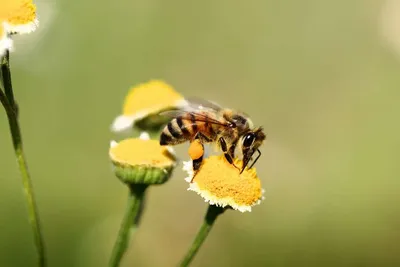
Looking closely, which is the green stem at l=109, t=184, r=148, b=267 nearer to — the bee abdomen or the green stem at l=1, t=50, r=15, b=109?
the bee abdomen

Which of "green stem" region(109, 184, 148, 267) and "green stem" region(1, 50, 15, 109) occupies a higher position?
"green stem" region(1, 50, 15, 109)

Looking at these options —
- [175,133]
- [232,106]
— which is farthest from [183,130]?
[232,106]

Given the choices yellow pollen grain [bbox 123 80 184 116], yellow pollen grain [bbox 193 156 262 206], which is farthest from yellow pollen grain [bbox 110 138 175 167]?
yellow pollen grain [bbox 123 80 184 116]

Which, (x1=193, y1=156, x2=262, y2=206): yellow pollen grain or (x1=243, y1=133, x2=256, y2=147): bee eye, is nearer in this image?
(x1=193, y1=156, x2=262, y2=206): yellow pollen grain

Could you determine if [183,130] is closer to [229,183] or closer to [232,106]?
[229,183]

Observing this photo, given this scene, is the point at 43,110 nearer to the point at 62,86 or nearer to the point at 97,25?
the point at 62,86

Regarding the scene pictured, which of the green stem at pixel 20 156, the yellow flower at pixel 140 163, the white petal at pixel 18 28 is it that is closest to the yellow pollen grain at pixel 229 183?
the yellow flower at pixel 140 163

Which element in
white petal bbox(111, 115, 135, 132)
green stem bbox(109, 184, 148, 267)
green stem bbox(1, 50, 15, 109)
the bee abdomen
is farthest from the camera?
white petal bbox(111, 115, 135, 132)
